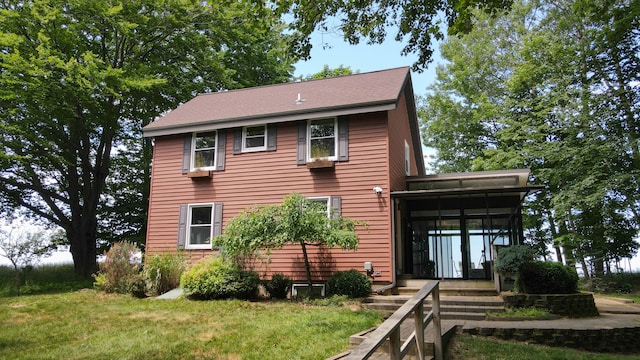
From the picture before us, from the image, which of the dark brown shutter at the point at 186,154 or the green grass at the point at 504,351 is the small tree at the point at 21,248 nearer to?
the dark brown shutter at the point at 186,154

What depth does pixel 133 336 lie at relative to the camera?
681 centimetres

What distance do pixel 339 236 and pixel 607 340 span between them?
5438 millimetres

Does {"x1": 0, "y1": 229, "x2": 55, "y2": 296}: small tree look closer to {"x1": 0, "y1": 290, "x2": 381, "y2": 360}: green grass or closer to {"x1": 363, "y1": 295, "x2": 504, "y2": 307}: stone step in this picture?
{"x1": 0, "y1": 290, "x2": 381, "y2": 360}: green grass

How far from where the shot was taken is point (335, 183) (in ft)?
40.3

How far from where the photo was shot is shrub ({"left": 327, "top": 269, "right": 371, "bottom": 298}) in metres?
10.5

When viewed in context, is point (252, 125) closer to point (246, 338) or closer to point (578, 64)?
point (246, 338)

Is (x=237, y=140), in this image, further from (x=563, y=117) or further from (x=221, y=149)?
(x=563, y=117)

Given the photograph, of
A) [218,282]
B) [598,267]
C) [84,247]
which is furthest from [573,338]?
[84,247]

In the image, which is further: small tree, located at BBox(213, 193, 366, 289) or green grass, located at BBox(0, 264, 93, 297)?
green grass, located at BBox(0, 264, 93, 297)

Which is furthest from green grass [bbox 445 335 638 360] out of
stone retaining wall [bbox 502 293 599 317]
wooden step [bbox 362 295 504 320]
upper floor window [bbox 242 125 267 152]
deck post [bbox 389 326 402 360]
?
upper floor window [bbox 242 125 267 152]

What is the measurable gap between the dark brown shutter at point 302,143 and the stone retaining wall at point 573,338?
688cm

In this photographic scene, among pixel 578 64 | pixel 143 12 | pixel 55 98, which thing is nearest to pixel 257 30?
pixel 55 98

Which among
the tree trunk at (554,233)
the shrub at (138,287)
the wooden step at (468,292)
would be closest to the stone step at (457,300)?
the wooden step at (468,292)

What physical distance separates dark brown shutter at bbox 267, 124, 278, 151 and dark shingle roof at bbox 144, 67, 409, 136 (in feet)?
1.06
